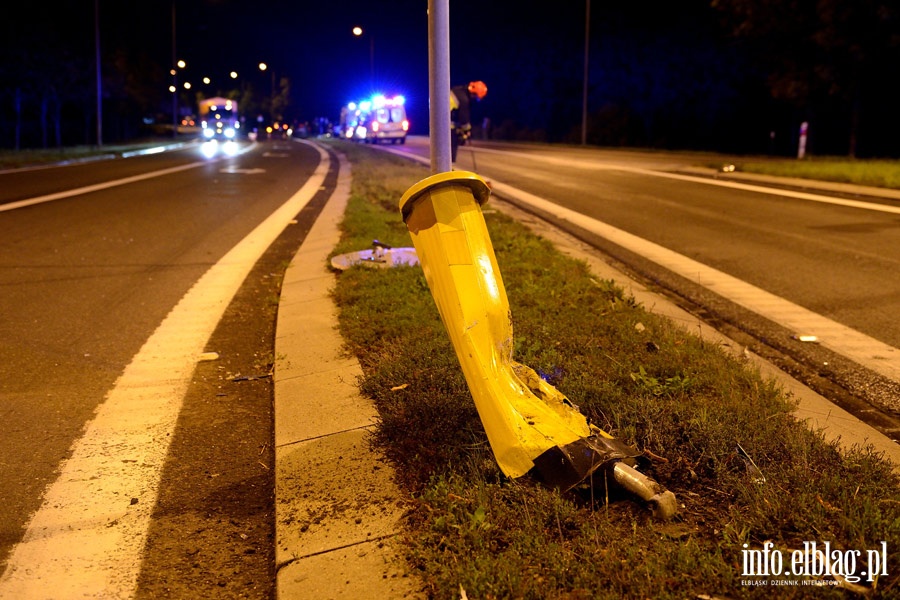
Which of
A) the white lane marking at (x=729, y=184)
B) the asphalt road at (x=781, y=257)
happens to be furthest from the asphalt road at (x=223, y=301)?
the white lane marking at (x=729, y=184)

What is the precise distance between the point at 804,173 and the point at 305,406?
19.2 meters

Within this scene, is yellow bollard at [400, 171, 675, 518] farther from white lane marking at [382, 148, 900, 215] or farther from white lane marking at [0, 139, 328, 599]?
white lane marking at [382, 148, 900, 215]

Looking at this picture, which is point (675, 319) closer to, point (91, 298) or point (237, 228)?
point (91, 298)

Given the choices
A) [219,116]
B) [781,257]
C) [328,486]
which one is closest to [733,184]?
[781,257]

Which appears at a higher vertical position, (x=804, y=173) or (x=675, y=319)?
(x=804, y=173)

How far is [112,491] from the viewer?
4.16 meters

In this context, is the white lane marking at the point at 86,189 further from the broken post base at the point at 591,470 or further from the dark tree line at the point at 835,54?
the dark tree line at the point at 835,54

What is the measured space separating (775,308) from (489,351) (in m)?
5.00

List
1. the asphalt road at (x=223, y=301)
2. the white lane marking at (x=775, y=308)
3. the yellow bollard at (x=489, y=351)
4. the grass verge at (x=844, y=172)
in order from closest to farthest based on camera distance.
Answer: the yellow bollard at (x=489, y=351) → the asphalt road at (x=223, y=301) → the white lane marking at (x=775, y=308) → the grass verge at (x=844, y=172)

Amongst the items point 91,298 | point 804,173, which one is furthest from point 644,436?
point 804,173

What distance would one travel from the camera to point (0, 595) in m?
3.27

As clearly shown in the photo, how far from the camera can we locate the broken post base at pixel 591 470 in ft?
11.4

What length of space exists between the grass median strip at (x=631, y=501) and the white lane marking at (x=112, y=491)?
1.16 metres

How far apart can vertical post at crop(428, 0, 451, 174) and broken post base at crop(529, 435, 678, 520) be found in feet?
11.3
